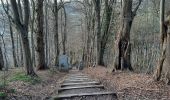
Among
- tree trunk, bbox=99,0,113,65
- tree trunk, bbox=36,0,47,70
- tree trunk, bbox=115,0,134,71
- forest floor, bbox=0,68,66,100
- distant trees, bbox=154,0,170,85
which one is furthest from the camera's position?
tree trunk, bbox=99,0,113,65

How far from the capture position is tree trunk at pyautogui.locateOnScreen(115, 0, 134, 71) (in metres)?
18.2

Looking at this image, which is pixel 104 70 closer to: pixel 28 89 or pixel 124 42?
pixel 124 42

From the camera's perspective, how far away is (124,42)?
18.4 metres

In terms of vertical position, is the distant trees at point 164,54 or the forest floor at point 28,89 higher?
the distant trees at point 164,54

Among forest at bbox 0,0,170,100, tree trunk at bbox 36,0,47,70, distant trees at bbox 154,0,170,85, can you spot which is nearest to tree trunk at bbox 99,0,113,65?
forest at bbox 0,0,170,100

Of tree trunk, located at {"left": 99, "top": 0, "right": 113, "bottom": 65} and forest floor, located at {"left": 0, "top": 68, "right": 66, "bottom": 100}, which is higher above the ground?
tree trunk, located at {"left": 99, "top": 0, "right": 113, "bottom": 65}

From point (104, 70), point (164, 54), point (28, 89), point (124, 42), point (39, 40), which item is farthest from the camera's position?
point (39, 40)

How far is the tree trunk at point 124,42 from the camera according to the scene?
59.7 ft

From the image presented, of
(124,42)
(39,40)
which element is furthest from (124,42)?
(39,40)

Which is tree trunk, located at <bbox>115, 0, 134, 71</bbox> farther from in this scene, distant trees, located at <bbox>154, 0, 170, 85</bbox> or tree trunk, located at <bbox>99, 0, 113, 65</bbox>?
tree trunk, located at <bbox>99, 0, 113, 65</bbox>

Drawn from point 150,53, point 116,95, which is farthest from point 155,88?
point 150,53

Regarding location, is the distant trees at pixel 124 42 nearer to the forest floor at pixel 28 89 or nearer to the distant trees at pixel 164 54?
the forest floor at pixel 28 89

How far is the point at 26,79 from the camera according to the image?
15.5 metres

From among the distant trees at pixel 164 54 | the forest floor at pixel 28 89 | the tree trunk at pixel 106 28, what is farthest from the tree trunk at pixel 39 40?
the distant trees at pixel 164 54
